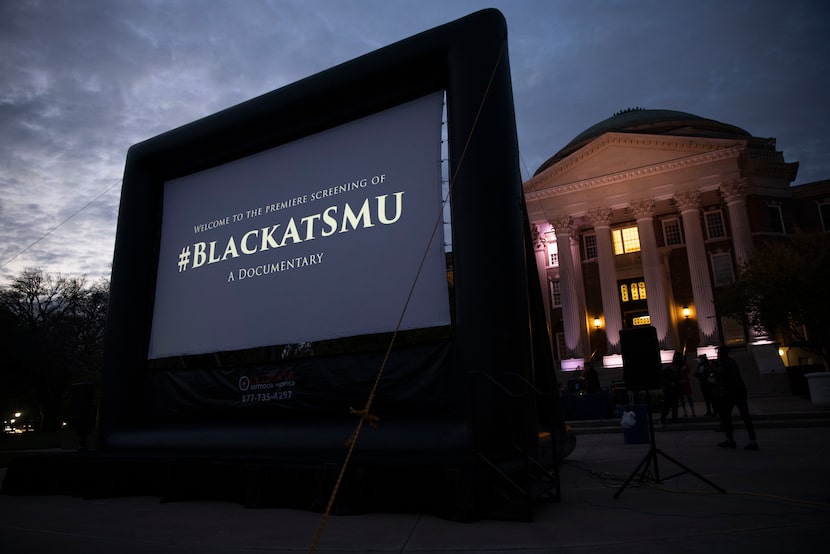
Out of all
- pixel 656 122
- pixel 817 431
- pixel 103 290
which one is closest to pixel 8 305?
pixel 103 290

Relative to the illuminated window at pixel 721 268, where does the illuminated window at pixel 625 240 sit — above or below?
above

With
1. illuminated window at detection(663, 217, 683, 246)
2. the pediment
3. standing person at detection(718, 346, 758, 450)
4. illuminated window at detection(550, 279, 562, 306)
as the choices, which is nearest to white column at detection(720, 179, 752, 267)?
the pediment

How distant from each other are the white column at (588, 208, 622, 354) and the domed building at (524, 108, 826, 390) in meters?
0.06

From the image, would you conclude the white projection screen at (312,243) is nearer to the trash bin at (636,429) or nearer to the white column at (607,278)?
the trash bin at (636,429)

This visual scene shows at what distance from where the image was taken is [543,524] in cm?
440

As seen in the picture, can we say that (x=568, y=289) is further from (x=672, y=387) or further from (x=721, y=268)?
(x=672, y=387)

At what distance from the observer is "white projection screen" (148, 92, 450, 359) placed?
6.64 metres

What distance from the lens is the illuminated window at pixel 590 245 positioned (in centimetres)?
3666

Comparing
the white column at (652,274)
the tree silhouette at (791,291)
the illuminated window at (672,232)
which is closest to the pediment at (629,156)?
the white column at (652,274)

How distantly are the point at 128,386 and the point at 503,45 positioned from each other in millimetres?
7809

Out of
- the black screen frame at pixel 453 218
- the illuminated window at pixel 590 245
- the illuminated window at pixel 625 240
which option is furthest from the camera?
the illuminated window at pixel 590 245

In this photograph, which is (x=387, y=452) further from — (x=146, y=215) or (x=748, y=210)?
(x=748, y=210)

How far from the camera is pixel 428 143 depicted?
273 inches

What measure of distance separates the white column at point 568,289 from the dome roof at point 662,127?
18.0ft
